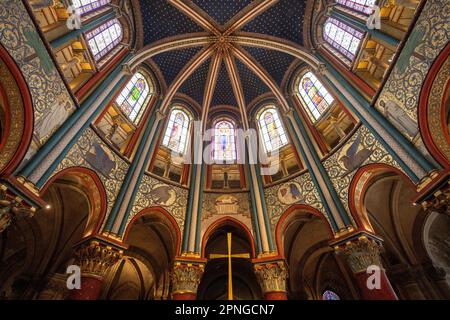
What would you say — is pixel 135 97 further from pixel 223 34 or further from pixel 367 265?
pixel 367 265

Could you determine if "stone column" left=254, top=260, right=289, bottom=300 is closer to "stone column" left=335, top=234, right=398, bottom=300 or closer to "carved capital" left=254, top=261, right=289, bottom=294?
"carved capital" left=254, top=261, right=289, bottom=294

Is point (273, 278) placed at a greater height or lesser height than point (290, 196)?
lesser

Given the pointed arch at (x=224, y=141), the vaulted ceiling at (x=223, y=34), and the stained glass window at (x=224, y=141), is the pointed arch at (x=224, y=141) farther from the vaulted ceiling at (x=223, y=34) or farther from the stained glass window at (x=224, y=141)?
the vaulted ceiling at (x=223, y=34)

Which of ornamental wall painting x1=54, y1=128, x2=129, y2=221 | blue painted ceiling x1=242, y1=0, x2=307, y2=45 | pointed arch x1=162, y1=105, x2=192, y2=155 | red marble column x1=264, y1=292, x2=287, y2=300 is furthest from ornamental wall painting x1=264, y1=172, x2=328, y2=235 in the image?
blue painted ceiling x1=242, y1=0, x2=307, y2=45

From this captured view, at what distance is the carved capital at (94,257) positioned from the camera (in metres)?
8.09

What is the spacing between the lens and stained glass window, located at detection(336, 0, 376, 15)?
30.5 ft

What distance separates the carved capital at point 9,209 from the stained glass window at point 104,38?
5.87 metres

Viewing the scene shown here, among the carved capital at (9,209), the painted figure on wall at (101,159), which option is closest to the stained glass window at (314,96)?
the painted figure on wall at (101,159)

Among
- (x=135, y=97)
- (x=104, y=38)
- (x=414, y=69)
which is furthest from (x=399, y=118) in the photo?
(x=104, y=38)

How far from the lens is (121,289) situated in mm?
15391

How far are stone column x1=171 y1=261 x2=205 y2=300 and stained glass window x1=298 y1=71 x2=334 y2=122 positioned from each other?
8.19m

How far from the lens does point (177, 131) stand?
13.9 meters

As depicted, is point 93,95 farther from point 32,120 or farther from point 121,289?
point 121,289

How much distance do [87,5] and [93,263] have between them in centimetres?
897
